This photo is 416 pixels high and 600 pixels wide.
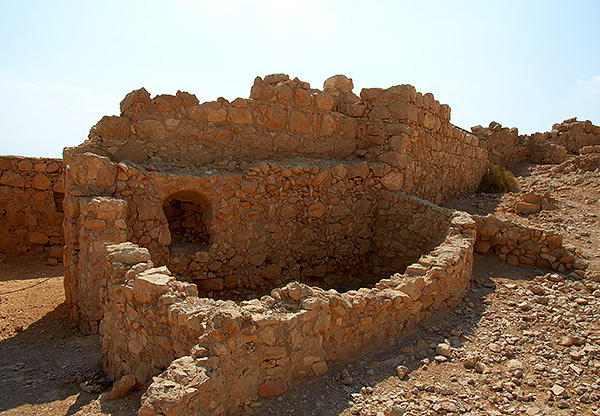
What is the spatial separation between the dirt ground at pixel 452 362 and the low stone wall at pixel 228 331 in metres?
0.19

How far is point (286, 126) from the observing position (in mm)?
6945

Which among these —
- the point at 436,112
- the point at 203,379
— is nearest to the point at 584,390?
the point at 203,379

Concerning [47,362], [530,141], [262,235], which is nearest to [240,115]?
[262,235]

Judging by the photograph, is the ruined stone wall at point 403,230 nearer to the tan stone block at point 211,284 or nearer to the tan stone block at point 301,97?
the tan stone block at point 301,97

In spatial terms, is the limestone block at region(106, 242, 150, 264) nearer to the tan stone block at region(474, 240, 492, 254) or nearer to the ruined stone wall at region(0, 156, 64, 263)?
the tan stone block at region(474, 240, 492, 254)

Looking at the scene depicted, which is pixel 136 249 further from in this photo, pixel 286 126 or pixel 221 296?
pixel 286 126

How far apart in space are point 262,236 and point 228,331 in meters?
3.56

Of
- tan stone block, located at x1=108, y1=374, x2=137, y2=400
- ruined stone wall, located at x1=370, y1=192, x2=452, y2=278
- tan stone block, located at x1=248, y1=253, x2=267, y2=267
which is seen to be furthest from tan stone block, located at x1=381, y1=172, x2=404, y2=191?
tan stone block, located at x1=108, y1=374, x2=137, y2=400

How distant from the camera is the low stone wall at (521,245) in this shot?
5805mm

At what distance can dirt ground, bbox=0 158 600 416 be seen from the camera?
3166mm

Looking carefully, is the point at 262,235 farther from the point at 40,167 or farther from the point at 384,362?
the point at 40,167

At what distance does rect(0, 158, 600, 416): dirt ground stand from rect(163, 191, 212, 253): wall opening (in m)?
1.88

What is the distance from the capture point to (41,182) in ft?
30.5

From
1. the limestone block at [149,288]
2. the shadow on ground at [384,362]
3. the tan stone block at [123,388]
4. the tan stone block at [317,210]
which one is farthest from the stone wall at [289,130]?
the tan stone block at [123,388]
